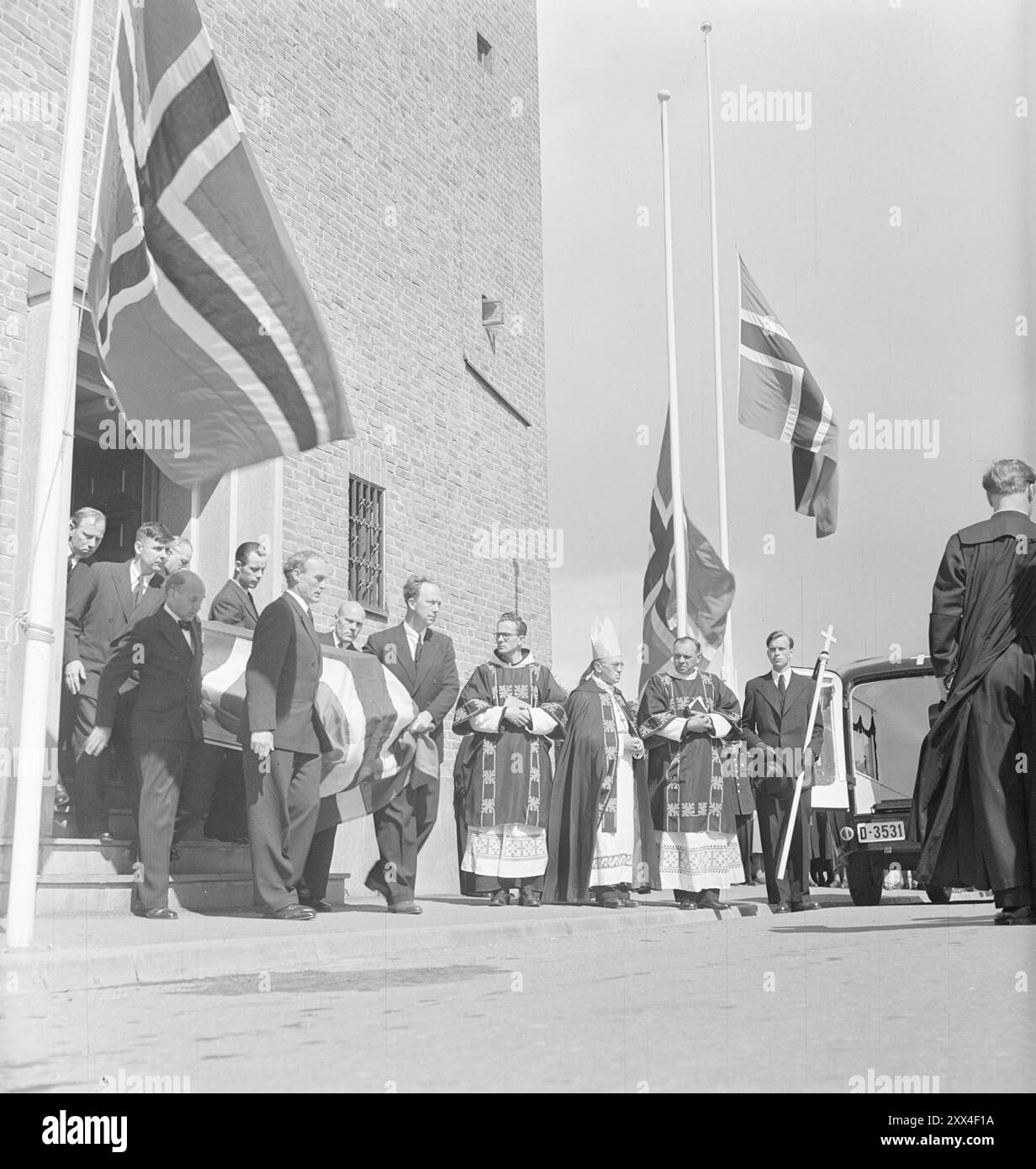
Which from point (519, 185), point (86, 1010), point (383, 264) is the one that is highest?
point (519, 185)

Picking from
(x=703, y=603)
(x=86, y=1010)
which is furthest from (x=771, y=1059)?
(x=703, y=603)

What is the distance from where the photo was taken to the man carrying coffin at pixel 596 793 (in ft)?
39.9

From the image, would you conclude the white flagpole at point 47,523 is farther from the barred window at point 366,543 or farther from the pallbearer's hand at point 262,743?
the barred window at point 366,543

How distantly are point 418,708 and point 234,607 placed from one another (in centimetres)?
146

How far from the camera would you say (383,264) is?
17.4 m

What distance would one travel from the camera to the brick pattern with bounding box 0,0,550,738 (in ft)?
37.9

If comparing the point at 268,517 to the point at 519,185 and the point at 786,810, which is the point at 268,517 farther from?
the point at 519,185

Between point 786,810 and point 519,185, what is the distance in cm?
1219

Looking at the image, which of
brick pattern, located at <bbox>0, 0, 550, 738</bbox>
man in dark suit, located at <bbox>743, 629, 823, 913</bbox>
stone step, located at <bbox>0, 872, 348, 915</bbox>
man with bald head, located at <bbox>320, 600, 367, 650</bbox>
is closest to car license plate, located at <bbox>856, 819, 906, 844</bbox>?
man in dark suit, located at <bbox>743, 629, 823, 913</bbox>

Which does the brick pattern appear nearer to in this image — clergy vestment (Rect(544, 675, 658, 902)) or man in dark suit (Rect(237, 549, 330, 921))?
man in dark suit (Rect(237, 549, 330, 921))

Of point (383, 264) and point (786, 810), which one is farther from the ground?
point (383, 264)

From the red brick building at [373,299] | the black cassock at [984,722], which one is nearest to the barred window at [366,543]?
the red brick building at [373,299]
